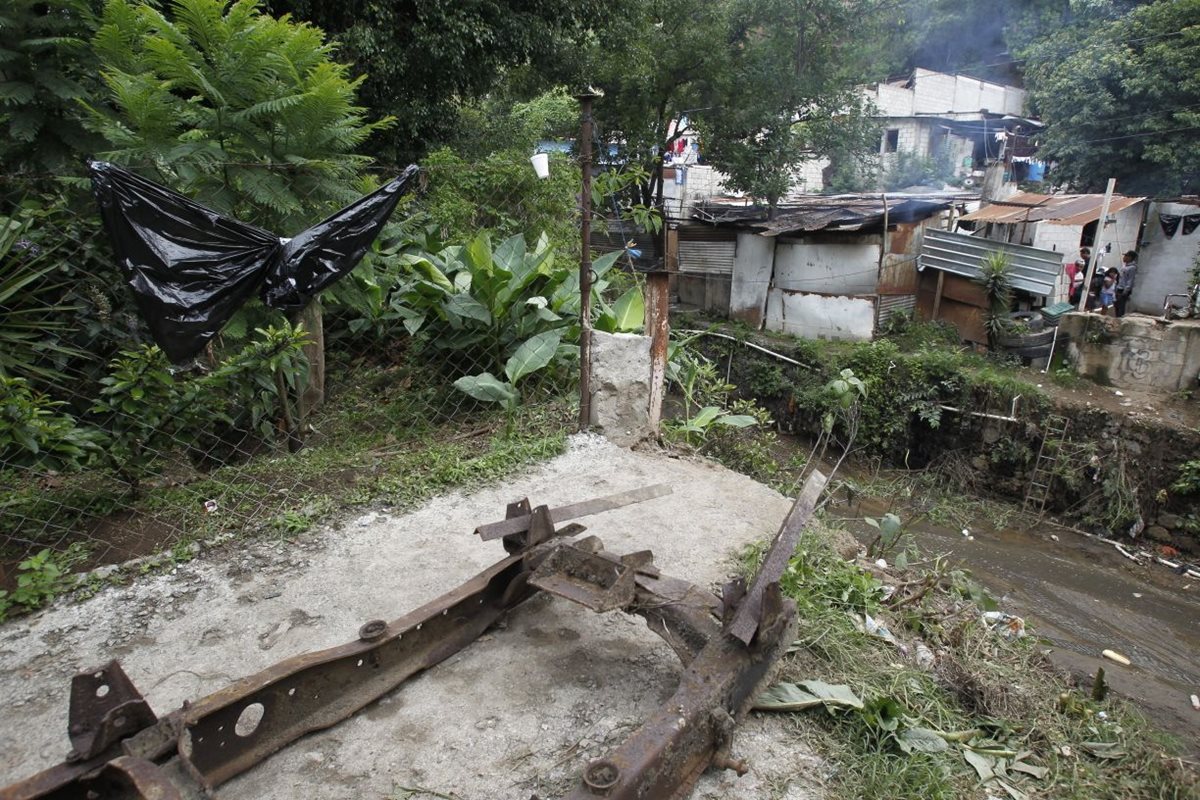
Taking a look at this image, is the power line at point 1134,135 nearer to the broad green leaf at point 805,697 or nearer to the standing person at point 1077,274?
the standing person at point 1077,274

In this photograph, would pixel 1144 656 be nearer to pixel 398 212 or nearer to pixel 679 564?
pixel 679 564

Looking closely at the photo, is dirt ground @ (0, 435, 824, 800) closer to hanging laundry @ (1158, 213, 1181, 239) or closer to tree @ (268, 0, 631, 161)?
tree @ (268, 0, 631, 161)

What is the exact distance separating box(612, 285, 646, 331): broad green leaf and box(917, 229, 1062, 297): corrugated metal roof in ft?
36.8

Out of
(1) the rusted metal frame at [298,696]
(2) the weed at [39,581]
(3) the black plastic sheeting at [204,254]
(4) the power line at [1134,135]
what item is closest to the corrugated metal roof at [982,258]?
(4) the power line at [1134,135]

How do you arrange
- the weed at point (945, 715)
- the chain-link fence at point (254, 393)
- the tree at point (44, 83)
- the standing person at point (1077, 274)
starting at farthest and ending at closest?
1. the standing person at point (1077, 274)
2. the tree at point (44, 83)
3. the chain-link fence at point (254, 393)
4. the weed at point (945, 715)

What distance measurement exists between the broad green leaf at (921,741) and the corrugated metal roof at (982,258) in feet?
45.3

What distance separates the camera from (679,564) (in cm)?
346

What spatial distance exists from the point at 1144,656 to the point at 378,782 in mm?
9081

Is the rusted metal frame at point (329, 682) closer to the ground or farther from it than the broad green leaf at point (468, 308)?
closer to the ground

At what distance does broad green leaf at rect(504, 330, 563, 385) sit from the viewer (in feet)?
16.9

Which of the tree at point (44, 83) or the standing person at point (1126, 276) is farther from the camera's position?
the standing person at point (1126, 276)

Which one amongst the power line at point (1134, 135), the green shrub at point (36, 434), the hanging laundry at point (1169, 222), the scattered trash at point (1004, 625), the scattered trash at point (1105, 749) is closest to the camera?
the scattered trash at point (1105, 749)

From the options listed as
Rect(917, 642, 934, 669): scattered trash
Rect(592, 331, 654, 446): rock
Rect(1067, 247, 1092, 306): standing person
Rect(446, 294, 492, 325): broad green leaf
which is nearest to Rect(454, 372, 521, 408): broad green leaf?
Rect(446, 294, 492, 325): broad green leaf

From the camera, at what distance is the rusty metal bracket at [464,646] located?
1.66 metres
